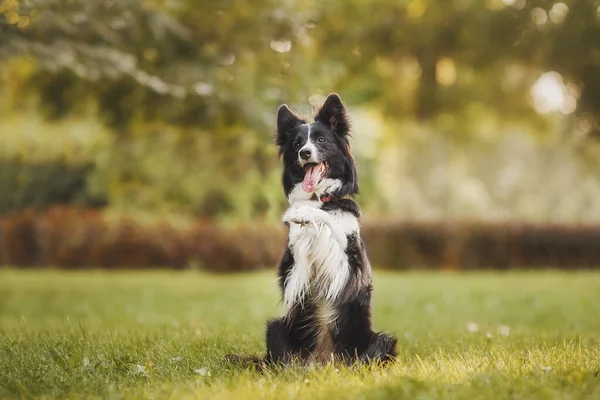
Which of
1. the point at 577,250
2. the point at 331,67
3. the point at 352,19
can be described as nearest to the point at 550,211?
the point at 577,250

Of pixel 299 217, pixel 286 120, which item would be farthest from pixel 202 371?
pixel 286 120

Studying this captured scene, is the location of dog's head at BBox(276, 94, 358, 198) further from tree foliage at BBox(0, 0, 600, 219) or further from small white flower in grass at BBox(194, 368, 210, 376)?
tree foliage at BBox(0, 0, 600, 219)

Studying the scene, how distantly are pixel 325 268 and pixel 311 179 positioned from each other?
1.93ft

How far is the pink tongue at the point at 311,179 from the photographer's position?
455 centimetres

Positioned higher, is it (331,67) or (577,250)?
(331,67)

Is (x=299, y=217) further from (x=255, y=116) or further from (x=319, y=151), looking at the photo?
(x=255, y=116)

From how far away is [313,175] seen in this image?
4.57 m

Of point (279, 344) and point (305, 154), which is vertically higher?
point (305, 154)

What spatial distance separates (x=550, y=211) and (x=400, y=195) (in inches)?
226

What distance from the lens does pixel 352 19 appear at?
14.7m

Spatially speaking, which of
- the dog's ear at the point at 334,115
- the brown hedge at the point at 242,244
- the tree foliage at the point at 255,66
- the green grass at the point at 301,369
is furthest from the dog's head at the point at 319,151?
the brown hedge at the point at 242,244

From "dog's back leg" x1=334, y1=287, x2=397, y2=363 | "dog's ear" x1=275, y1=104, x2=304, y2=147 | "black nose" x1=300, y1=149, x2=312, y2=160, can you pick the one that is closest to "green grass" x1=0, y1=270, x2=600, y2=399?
"dog's back leg" x1=334, y1=287, x2=397, y2=363

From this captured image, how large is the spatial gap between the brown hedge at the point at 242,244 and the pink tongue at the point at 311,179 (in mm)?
12120

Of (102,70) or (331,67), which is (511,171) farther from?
(102,70)
